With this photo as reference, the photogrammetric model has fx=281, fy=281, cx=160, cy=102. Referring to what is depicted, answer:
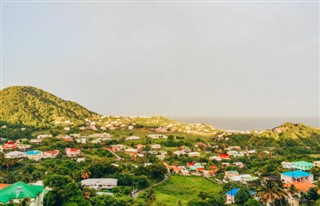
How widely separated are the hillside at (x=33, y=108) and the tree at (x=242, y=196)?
Answer: 215ft

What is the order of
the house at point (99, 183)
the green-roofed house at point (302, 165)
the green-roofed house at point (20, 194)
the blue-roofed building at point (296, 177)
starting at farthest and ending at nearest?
the green-roofed house at point (302, 165)
the blue-roofed building at point (296, 177)
the house at point (99, 183)
the green-roofed house at point (20, 194)

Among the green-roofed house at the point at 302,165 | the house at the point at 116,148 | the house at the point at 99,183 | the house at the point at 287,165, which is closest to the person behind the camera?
the house at the point at 99,183

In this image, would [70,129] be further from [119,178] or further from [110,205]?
[110,205]

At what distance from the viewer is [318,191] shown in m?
24.0

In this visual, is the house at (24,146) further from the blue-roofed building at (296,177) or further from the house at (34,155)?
the blue-roofed building at (296,177)

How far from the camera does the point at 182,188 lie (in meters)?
35.5

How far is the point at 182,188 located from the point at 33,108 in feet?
234

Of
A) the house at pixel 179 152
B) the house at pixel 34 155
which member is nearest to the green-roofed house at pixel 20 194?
the house at pixel 34 155

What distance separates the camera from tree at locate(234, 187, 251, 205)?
85.6ft

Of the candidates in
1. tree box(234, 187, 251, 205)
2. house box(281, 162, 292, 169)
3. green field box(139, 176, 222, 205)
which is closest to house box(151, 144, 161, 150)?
green field box(139, 176, 222, 205)

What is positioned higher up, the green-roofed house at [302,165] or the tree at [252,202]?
the green-roofed house at [302,165]

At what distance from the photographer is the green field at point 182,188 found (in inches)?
1209

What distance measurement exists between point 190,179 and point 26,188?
78.7ft

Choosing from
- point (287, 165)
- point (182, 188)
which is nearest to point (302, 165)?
point (287, 165)
